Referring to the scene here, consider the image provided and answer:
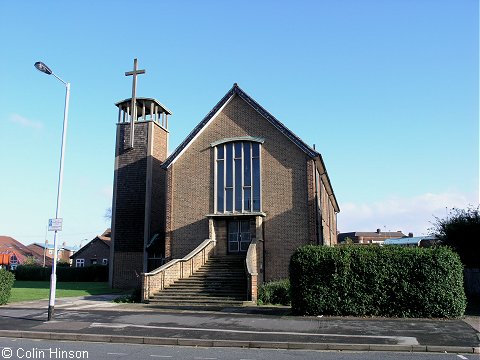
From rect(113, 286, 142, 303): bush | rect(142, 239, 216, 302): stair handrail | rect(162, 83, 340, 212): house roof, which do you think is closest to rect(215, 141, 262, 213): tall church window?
rect(162, 83, 340, 212): house roof

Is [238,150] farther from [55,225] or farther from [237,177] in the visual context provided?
[55,225]

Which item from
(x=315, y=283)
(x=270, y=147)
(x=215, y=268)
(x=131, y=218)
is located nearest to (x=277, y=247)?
(x=215, y=268)

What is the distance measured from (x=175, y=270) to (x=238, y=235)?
441 centimetres

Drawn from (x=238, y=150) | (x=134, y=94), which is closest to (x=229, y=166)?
(x=238, y=150)

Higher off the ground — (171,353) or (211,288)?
(211,288)

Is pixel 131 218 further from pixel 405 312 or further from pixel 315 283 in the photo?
pixel 405 312

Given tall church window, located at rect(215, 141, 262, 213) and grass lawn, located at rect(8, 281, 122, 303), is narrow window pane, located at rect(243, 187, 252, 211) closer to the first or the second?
tall church window, located at rect(215, 141, 262, 213)

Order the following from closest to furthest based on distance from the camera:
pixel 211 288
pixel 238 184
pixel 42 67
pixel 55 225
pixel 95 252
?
pixel 42 67 → pixel 55 225 → pixel 211 288 → pixel 238 184 → pixel 95 252

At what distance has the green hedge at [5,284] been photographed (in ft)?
61.2

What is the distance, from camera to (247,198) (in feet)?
80.5

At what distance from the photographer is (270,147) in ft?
80.7

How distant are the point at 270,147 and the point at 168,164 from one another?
6.26m

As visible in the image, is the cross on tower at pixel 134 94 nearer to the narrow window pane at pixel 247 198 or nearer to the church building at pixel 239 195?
the church building at pixel 239 195

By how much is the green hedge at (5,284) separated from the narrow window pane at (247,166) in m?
12.5
